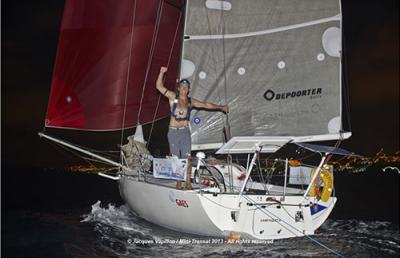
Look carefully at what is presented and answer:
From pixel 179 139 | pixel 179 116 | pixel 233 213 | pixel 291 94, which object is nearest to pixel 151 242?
pixel 233 213

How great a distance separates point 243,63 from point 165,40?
2.88 meters

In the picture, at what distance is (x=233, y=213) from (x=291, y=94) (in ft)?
12.5

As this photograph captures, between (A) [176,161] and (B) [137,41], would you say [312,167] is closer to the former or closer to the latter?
(A) [176,161]

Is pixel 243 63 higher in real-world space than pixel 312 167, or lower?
higher

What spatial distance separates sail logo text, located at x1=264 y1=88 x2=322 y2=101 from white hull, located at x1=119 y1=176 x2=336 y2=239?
2.62 meters

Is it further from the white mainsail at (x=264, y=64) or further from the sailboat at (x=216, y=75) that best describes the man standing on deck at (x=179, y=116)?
the white mainsail at (x=264, y=64)

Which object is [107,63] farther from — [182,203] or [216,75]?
[182,203]

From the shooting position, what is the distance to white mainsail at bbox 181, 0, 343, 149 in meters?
10.8

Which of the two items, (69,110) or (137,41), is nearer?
(69,110)

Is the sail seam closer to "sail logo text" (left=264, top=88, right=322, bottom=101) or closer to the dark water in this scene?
"sail logo text" (left=264, top=88, right=322, bottom=101)

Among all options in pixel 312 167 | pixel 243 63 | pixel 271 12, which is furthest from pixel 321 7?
pixel 312 167

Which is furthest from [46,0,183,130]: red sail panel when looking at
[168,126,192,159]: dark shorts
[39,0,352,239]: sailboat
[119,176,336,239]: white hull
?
[119,176,336,239]: white hull

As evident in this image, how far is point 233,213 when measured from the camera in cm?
815

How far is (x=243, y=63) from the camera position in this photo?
11.3m
